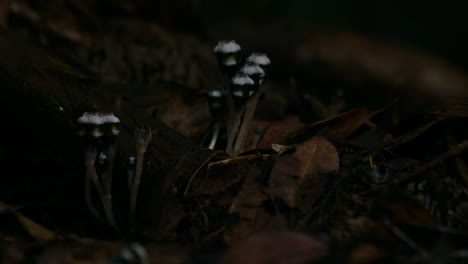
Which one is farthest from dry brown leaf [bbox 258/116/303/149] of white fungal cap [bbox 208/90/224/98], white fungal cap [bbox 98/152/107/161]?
white fungal cap [bbox 98/152/107/161]

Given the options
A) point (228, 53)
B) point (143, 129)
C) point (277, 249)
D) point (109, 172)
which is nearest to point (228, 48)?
point (228, 53)

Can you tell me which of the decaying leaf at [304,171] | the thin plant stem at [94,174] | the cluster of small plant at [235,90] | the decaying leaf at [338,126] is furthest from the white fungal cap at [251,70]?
the thin plant stem at [94,174]

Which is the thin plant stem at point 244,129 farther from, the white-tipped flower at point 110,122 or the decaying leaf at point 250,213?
the white-tipped flower at point 110,122

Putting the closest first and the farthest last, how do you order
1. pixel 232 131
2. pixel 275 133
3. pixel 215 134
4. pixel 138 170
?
pixel 138 170 < pixel 232 131 < pixel 215 134 < pixel 275 133

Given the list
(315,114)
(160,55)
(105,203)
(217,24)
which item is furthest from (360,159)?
(217,24)

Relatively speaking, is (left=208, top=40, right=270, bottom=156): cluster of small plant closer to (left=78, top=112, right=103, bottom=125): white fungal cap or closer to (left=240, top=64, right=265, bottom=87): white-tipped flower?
(left=240, top=64, right=265, bottom=87): white-tipped flower

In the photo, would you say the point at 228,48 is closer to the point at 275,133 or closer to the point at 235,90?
the point at 235,90
